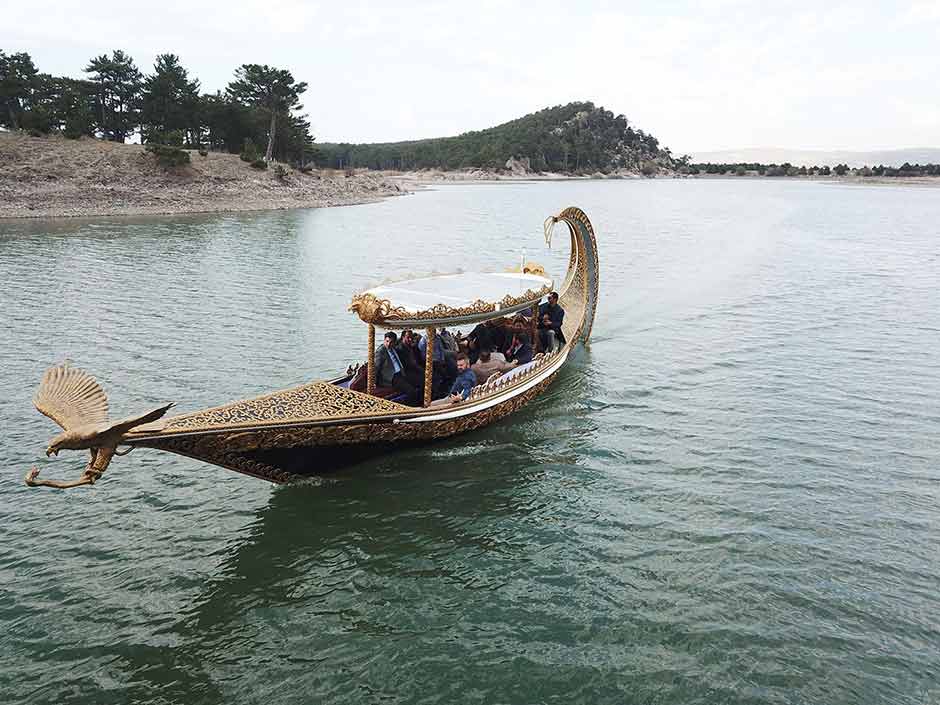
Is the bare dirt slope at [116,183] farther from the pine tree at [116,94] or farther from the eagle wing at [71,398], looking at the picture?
the eagle wing at [71,398]

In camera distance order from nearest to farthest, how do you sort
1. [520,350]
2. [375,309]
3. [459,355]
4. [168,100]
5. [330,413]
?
[330,413] < [375,309] < [459,355] < [520,350] < [168,100]

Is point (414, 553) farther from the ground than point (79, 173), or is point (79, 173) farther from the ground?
point (79, 173)

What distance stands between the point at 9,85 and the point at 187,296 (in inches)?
2226

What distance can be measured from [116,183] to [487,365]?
189 ft

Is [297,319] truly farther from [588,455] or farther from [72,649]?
[72,649]

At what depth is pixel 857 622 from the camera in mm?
8531

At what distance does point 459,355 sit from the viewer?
15742 mm

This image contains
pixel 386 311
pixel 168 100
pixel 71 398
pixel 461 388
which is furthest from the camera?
pixel 168 100

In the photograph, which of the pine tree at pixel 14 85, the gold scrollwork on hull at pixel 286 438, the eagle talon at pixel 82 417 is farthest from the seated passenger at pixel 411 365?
the pine tree at pixel 14 85

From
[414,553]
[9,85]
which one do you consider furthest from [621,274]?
[9,85]

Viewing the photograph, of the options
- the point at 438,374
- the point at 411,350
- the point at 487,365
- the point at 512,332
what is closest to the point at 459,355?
the point at 487,365

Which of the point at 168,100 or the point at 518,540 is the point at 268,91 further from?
the point at 518,540

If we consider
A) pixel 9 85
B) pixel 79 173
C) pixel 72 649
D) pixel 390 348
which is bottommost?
pixel 72 649

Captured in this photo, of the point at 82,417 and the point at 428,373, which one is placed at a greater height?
the point at 82,417
